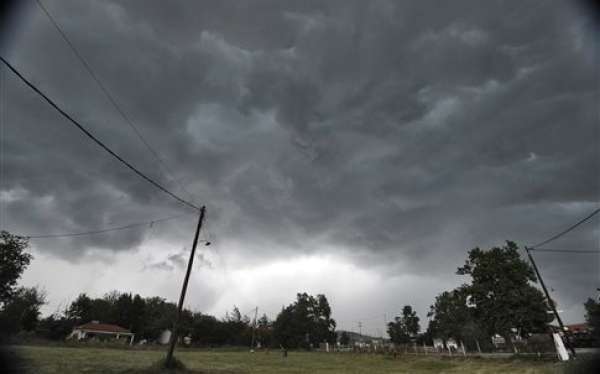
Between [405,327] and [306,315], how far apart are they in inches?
1655

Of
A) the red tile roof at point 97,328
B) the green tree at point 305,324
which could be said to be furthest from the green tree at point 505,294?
the red tile roof at point 97,328

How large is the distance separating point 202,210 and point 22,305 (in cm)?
8077

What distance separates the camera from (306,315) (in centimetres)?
10519

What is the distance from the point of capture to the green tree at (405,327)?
116312mm

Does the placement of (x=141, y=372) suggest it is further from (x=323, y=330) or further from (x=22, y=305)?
(x=323, y=330)

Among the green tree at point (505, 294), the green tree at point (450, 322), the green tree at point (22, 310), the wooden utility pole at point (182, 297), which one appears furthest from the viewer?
the green tree at point (450, 322)

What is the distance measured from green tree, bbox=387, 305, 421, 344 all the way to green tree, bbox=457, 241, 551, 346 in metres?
77.4

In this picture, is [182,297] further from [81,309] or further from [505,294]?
[81,309]

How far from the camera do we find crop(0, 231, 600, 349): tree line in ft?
142

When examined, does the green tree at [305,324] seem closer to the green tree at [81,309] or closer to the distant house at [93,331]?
the distant house at [93,331]

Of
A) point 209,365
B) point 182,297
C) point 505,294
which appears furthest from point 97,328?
point 505,294

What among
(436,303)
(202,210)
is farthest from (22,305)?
(436,303)

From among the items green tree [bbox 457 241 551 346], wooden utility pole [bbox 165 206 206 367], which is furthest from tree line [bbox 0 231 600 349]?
wooden utility pole [bbox 165 206 206 367]

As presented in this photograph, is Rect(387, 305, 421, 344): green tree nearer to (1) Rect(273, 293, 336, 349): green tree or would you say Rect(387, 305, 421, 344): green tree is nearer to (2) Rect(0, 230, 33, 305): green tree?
(1) Rect(273, 293, 336, 349): green tree
